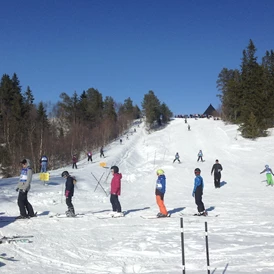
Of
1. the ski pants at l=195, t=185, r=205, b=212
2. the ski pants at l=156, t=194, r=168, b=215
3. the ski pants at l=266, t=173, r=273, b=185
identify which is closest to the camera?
the ski pants at l=156, t=194, r=168, b=215

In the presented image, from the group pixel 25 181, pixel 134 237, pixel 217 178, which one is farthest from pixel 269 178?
pixel 25 181

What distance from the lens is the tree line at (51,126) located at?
48.6 metres

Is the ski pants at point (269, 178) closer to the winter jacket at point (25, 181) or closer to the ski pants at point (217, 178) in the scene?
the ski pants at point (217, 178)

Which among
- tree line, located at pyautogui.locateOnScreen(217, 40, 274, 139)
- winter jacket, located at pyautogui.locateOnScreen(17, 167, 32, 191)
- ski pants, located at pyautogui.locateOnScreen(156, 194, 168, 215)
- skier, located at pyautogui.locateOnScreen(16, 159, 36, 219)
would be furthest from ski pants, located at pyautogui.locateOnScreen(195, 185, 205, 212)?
tree line, located at pyautogui.locateOnScreen(217, 40, 274, 139)

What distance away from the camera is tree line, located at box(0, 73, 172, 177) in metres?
48.6

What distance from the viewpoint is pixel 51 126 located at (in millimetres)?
78688

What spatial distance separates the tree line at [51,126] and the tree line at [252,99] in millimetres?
29018

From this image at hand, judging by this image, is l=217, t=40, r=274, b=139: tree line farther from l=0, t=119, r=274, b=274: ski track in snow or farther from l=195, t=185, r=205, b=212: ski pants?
l=195, t=185, r=205, b=212: ski pants

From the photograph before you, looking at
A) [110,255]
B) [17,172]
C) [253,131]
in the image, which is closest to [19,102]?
[17,172]

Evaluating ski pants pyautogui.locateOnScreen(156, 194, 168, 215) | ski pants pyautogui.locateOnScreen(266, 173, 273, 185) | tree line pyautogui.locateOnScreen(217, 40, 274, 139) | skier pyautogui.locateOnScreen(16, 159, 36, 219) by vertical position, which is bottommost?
ski pants pyautogui.locateOnScreen(266, 173, 273, 185)

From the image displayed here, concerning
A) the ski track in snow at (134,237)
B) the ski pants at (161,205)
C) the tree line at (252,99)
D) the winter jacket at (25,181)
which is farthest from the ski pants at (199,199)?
the tree line at (252,99)

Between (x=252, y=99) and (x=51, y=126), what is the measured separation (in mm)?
45754

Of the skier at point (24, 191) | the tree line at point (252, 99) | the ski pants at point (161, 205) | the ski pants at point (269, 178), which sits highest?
the tree line at point (252, 99)

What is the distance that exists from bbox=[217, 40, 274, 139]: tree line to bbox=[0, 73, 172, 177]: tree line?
1142 inches
